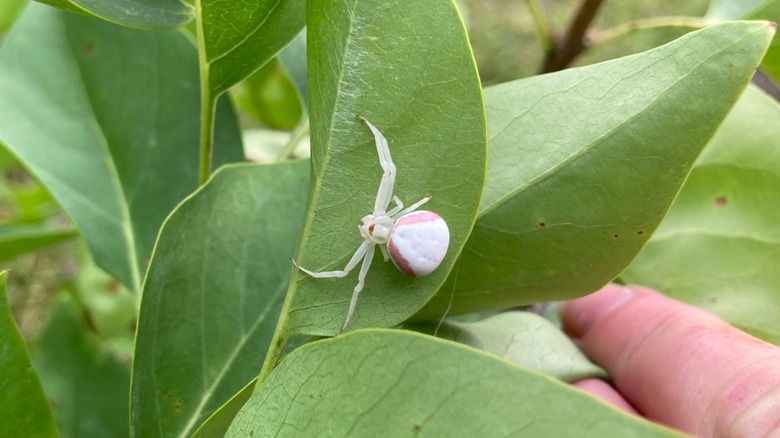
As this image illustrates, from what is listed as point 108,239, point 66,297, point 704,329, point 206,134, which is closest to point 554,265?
point 704,329

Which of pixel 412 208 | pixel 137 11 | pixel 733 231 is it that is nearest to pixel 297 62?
pixel 137 11

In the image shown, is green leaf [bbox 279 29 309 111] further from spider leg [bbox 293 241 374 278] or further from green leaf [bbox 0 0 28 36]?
green leaf [bbox 0 0 28 36]

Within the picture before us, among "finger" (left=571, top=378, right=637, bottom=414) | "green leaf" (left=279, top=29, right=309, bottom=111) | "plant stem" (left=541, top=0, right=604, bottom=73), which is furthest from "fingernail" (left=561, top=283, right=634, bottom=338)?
"green leaf" (left=279, top=29, right=309, bottom=111)

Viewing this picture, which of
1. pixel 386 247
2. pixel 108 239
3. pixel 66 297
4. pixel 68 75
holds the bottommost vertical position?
pixel 66 297

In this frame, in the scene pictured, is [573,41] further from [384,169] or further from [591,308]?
[384,169]

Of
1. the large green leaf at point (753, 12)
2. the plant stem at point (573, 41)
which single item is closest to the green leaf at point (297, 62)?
the plant stem at point (573, 41)

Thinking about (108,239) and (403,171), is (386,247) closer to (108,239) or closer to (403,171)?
(403,171)

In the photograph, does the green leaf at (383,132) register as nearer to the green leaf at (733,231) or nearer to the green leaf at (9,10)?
the green leaf at (733,231)
